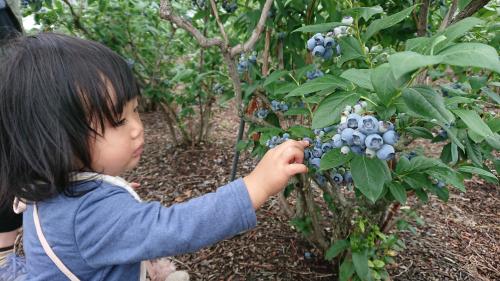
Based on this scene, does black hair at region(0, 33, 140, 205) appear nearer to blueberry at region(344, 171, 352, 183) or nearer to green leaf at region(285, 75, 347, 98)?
green leaf at region(285, 75, 347, 98)

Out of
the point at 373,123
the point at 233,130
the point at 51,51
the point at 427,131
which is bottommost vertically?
the point at 233,130

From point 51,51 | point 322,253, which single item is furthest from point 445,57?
point 322,253

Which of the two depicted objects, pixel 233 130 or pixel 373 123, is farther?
pixel 233 130

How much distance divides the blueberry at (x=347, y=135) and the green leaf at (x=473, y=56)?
0.26 metres

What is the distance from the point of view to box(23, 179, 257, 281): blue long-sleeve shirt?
97 centimetres

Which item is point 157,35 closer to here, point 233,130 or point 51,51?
point 233,130

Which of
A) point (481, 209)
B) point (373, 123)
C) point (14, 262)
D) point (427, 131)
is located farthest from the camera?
point (481, 209)

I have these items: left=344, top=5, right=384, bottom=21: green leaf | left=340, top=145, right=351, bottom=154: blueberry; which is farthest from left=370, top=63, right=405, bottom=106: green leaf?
left=344, top=5, right=384, bottom=21: green leaf

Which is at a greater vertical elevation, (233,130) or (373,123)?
(373,123)

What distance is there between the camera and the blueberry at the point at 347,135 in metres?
0.84

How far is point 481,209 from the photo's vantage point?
106 inches

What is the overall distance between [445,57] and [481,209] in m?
2.53

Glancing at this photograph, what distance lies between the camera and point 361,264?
157cm

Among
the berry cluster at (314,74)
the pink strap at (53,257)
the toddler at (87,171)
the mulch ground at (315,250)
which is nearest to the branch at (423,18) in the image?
the berry cluster at (314,74)
